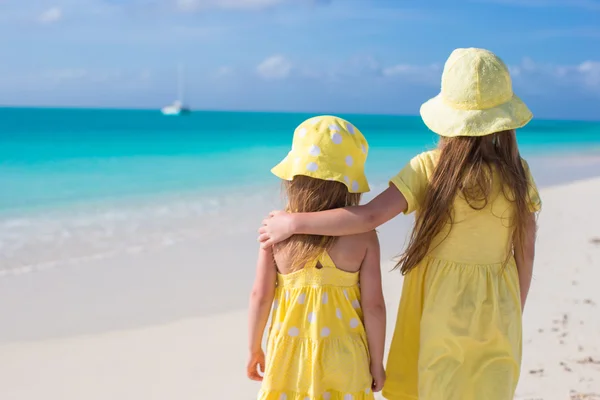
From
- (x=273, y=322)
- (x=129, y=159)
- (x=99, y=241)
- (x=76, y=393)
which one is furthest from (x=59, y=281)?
(x=129, y=159)

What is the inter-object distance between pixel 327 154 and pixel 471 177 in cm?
44

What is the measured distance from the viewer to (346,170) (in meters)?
2.13

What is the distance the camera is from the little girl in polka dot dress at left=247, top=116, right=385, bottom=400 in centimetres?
212

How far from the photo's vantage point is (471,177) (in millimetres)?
2119

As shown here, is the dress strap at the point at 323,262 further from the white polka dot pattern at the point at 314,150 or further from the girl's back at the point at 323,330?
the white polka dot pattern at the point at 314,150

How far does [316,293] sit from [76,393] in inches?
72.0

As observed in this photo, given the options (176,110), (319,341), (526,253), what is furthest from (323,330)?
(176,110)

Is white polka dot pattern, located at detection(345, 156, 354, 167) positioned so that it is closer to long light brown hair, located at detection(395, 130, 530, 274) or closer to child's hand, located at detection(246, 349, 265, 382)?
long light brown hair, located at detection(395, 130, 530, 274)

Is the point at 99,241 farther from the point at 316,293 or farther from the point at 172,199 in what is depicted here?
the point at 316,293

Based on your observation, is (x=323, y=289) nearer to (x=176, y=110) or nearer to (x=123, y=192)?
(x=123, y=192)

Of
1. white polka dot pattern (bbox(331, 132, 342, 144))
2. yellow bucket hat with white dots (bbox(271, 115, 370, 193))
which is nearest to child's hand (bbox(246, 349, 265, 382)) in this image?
yellow bucket hat with white dots (bbox(271, 115, 370, 193))

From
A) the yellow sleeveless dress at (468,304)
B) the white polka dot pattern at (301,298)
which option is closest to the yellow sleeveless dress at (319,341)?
the white polka dot pattern at (301,298)

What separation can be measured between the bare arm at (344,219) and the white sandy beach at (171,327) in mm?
1534

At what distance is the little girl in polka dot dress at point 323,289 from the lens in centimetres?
212
